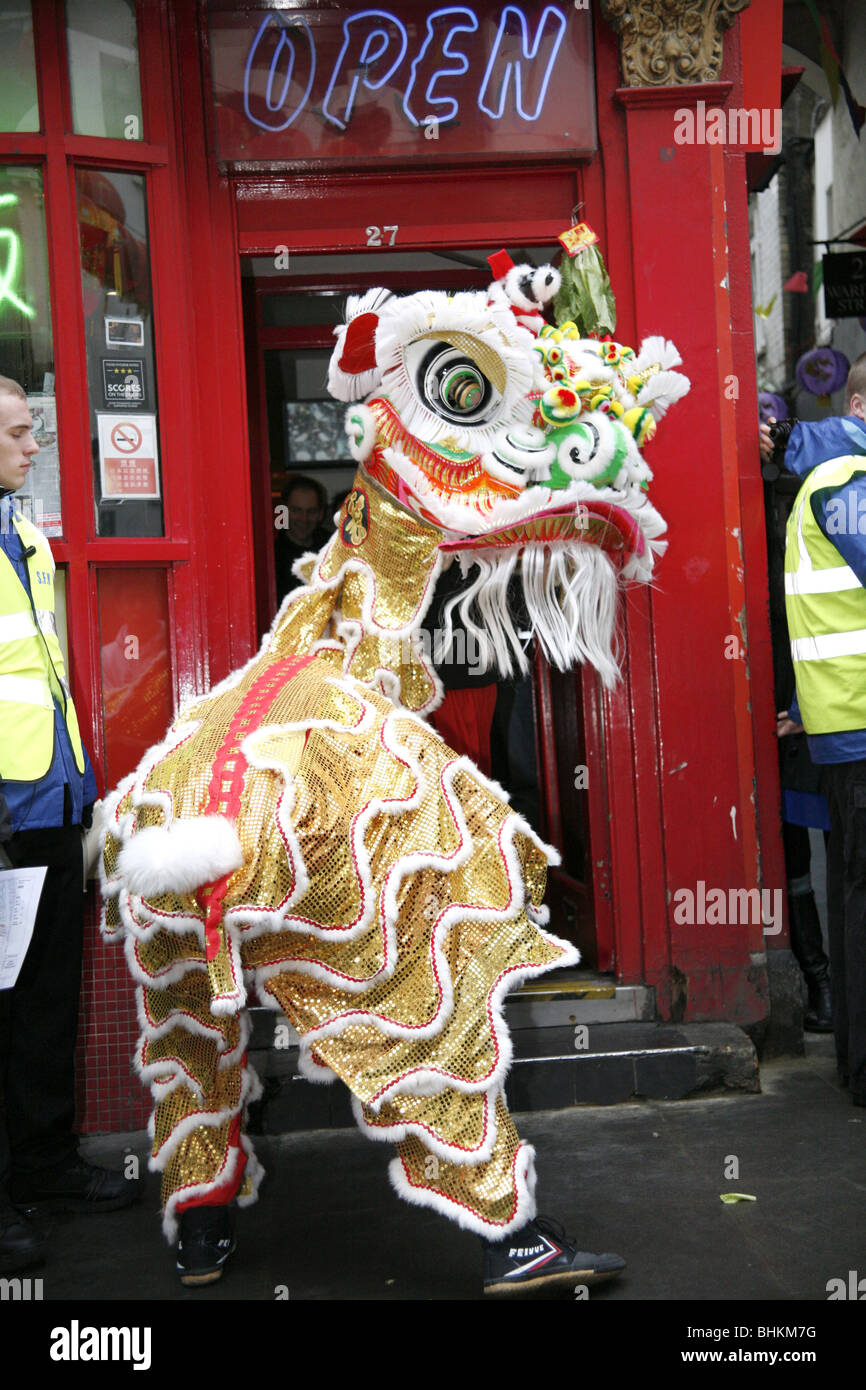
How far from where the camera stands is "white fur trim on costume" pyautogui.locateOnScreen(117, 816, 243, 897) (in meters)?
2.07

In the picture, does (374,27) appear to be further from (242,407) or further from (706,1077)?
(706,1077)

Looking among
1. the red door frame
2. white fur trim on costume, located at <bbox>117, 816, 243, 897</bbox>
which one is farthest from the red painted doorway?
white fur trim on costume, located at <bbox>117, 816, 243, 897</bbox>

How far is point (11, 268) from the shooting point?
3.72 m

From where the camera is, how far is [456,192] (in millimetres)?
4055

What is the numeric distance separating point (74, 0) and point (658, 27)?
1781 mm

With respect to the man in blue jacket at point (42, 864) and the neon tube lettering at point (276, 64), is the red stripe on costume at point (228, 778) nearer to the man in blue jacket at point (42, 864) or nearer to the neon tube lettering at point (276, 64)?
the man in blue jacket at point (42, 864)

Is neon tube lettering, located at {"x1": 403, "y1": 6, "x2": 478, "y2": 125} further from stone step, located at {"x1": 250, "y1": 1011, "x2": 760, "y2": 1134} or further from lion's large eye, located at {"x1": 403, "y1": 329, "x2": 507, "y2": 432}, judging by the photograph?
stone step, located at {"x1": 250, "y1": 1011, "x2": 760, "y2": 1134}

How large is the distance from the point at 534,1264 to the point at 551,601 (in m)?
1.28

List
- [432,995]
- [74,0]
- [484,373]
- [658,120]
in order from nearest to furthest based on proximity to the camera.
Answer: [432,995]
[484,373]
[74,0]
[658,120]

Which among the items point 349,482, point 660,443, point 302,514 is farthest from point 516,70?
point 349,482

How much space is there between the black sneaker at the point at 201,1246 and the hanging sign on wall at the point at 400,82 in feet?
9.82

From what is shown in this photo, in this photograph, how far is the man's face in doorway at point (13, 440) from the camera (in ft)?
10.2

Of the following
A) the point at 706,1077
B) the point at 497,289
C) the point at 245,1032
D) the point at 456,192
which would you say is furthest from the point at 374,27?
the point at 706,1077
